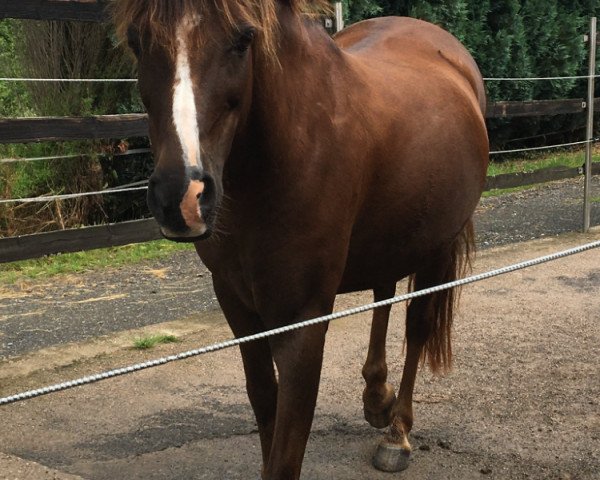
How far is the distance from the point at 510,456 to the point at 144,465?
1515 mm

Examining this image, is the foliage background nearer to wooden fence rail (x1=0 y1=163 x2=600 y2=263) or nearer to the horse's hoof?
wooden fence rail (x1=0 y1=163 x2=600 y2=263)

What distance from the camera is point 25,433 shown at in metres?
3.74

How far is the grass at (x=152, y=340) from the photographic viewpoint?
478cm

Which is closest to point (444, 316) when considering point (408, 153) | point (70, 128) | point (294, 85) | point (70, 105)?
point (408, 153)

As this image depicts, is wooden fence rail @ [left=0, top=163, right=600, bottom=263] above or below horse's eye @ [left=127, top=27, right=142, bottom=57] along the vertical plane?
below

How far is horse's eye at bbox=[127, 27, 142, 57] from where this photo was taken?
6.69ft

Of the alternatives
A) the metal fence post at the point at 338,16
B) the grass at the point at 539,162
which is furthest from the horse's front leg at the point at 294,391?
the grass at the point at 539,162

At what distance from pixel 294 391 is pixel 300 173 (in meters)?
0.68

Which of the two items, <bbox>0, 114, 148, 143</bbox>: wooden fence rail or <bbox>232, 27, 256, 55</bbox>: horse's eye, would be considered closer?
<bbox>232, 27, 256, 55</bbox>: horse's eye

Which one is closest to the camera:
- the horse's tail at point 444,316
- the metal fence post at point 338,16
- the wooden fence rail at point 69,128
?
the horse's tail at point 444,316

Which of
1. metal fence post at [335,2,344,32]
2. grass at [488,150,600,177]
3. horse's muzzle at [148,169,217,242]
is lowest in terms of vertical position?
grass at [488,150,600,177]

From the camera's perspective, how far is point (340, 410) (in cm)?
393

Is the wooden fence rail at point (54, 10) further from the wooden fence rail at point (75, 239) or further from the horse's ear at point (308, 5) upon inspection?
the horse's ear at point (308, 5)

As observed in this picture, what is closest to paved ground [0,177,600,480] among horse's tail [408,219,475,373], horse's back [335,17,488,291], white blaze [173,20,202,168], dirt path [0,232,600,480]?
dirt path [0,232,600,480]
